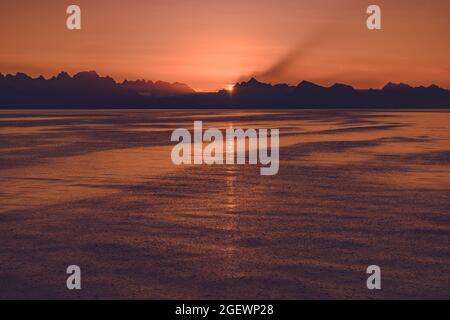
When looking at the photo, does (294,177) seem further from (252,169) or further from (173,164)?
(173,164)

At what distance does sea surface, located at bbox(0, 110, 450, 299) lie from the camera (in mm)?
8406

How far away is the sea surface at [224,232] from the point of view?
27.6 feet

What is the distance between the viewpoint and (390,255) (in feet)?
32.4

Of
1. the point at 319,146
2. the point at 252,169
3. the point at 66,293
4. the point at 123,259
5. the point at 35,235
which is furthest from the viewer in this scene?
the point at 319,146

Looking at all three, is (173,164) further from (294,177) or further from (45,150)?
(45,150)

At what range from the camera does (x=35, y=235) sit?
1124 cm

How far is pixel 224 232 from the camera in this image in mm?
11625

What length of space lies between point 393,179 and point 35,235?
A: 12.1 m

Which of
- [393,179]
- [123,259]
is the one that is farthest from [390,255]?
[393,179]

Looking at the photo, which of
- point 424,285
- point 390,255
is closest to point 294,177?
point 390,255

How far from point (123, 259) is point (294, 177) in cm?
1111

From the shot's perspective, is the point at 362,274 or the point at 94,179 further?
the point at 94,179
